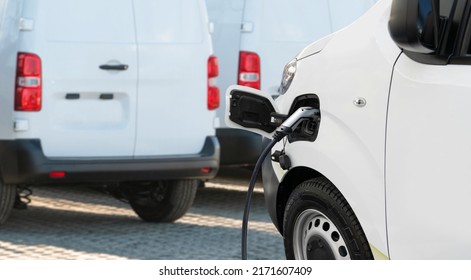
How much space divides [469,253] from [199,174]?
558 cm

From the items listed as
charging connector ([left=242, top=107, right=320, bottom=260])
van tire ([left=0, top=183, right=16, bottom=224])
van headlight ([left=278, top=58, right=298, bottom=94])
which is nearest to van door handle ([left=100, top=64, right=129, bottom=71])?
van tire ([left=0, top=183, right=16, bottom=224])

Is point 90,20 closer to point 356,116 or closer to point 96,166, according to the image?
point 96,166

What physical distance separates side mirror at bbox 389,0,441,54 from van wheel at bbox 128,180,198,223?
18.4 feet

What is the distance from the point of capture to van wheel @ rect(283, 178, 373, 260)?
5609 millimetres

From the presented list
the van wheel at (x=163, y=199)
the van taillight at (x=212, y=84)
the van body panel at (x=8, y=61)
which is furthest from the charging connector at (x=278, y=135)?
the van wheel at (x=163, y=199)

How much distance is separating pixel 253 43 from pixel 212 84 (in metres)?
1.20

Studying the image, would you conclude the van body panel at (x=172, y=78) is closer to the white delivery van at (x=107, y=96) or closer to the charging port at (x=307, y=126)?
the white delivery van at (x=107, y=96)

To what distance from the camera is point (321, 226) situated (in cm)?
595

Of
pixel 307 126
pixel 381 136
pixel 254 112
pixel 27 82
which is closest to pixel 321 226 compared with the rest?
pixel 307 126

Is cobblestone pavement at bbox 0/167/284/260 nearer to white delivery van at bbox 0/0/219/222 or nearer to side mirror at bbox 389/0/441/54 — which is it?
white delivery van at bbox 0/0/219/222

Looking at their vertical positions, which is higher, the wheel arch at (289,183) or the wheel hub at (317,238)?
the wheel arch at (289,183)

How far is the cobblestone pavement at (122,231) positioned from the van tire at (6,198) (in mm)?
159

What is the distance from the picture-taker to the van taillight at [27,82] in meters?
9.55
